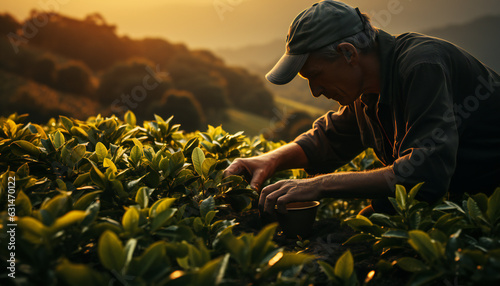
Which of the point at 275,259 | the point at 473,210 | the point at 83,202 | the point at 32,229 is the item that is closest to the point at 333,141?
the point at 473,210

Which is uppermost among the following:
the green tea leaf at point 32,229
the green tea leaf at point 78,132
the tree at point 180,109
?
the tree at point 180,109

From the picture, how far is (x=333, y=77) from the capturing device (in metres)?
2.66

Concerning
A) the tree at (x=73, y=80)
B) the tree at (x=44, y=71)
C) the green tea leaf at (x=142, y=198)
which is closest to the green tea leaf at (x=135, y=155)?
the green tea leaf at (x=142, y=198)

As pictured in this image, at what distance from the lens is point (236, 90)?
28.1 metres

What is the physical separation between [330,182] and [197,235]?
0.89 m

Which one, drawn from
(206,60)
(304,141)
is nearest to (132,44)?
(206,60)

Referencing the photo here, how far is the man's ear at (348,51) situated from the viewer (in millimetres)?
2545

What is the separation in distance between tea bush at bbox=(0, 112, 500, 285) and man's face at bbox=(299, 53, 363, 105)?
39.3 inches

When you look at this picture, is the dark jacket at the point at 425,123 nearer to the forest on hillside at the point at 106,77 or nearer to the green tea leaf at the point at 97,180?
the green tea leaf at the point at 97,180

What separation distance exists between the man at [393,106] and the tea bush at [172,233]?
25 centimetres

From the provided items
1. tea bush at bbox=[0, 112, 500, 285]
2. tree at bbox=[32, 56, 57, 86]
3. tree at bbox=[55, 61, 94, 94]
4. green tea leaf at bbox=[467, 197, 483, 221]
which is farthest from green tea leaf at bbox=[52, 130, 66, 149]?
tree at bbox=[32, 56, 57, 86]

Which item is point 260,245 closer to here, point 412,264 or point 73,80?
point 412,264

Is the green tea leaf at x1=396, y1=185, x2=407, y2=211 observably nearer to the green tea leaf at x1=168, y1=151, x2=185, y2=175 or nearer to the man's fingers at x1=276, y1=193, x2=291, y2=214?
the man's fingers at x1=276, y1=193, x2=291, y2=214

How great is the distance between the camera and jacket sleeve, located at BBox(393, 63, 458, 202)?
1927 millimetres
